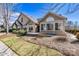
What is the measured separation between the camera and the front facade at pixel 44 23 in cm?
239

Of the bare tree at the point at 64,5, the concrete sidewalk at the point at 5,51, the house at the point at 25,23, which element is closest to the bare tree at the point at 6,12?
the house at the point at 25,23

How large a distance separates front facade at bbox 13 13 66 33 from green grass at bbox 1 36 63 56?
16cm

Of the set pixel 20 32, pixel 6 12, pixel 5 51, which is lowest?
pixel 5 51

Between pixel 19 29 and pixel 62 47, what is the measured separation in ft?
1.74

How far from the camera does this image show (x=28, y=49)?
2.38 metres

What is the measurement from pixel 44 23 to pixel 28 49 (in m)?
0.34

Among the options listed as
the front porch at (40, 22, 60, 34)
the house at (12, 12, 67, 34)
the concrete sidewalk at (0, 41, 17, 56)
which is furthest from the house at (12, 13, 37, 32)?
the concrete sidewalk at (0, 41, 17, 56)

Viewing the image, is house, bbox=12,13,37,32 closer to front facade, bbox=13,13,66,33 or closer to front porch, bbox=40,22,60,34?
front facade, bbox=13,13,66,33

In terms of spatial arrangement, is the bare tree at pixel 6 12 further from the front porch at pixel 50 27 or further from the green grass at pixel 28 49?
the front porch at pixel 50 27

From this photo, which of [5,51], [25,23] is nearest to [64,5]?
[25,23]

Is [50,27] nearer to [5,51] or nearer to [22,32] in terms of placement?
[22,32]

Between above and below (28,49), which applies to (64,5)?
above

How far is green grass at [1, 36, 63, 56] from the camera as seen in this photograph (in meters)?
2.36

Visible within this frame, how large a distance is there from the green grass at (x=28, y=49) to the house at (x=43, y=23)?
16 centimetres
